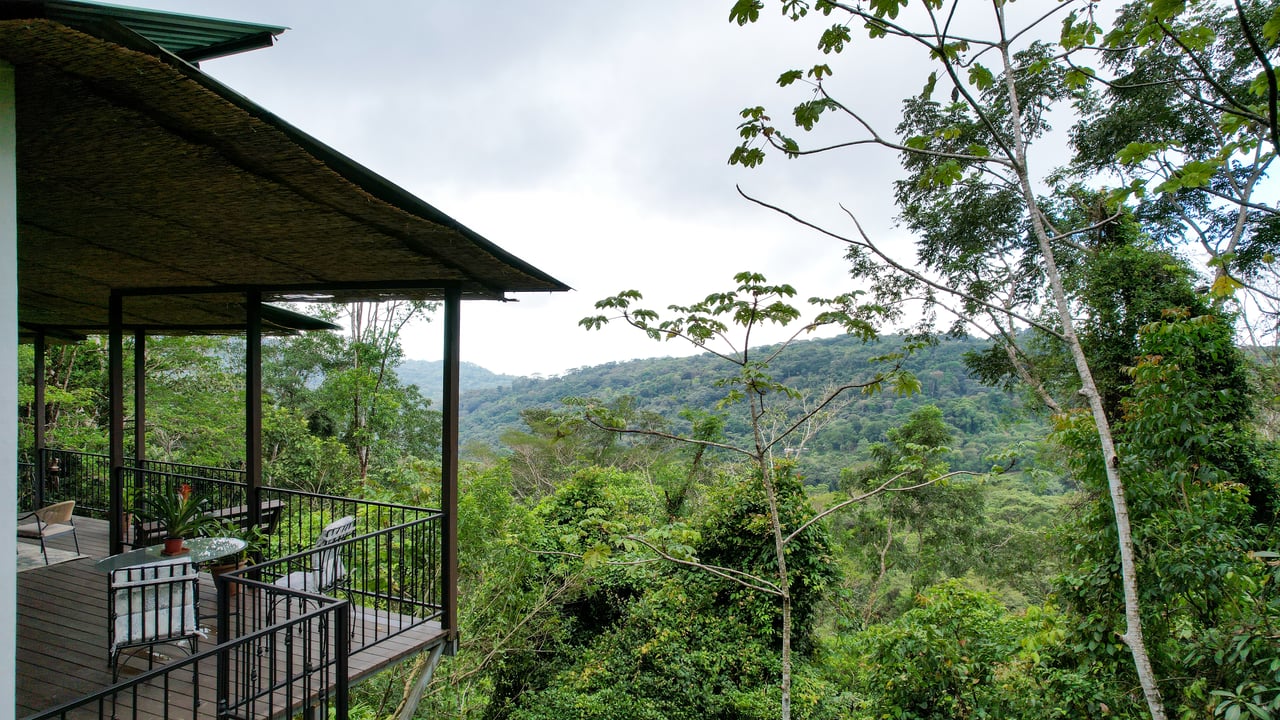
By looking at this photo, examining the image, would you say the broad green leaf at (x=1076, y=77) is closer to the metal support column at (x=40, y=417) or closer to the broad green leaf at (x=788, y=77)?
the broad green leaf at (x=788, y=77)

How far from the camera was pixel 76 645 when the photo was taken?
11.6ft

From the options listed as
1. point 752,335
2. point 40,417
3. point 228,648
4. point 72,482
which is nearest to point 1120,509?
point 752,335

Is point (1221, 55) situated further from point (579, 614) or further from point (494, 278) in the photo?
point (579, 614)

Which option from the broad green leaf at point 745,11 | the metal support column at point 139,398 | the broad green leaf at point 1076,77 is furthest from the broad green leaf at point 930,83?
the metal support column at point 139,398

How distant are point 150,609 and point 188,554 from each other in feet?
3.24

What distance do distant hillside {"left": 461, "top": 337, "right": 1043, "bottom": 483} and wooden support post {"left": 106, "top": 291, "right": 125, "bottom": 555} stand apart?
7768 millimetres

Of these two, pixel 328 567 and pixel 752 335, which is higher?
pixel 752 335

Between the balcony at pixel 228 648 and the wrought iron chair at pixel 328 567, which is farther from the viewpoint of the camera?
the wrought iron chair at pixel 328 567

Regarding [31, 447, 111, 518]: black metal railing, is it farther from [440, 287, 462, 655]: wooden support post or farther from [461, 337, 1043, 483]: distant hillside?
[461, 337, 1043, 483]: distant hillside

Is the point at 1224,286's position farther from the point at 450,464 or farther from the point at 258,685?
the point at 258,685

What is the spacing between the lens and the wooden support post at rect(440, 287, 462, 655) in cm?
418

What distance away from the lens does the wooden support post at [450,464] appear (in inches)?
164

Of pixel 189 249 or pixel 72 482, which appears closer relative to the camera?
pixel 189 249

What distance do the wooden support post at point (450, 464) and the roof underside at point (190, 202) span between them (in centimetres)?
26
